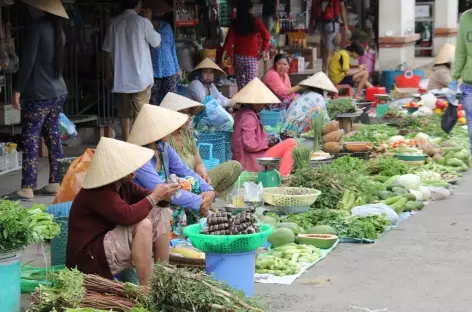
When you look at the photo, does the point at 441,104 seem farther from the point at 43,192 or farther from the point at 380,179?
the point at 43,192

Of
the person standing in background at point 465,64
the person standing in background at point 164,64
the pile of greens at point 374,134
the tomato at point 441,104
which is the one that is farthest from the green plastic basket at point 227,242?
the tomato at point 441,104

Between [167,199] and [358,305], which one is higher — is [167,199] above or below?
above

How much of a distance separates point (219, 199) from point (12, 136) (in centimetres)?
292

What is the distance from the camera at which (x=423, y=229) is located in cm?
806

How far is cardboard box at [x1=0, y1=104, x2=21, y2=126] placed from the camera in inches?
423

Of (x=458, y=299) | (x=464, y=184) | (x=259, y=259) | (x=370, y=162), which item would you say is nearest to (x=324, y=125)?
(x=370, y=162)

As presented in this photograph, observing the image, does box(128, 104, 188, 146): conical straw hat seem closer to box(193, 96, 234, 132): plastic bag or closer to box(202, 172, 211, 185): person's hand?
box(202, 172, 211, 185): person's hand

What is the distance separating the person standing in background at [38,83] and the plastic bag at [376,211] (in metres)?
2.83

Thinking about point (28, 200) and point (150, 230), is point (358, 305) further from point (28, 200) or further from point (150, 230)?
point (28, 200)

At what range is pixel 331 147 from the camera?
1070 cm

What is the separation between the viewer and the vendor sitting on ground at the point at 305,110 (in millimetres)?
10750

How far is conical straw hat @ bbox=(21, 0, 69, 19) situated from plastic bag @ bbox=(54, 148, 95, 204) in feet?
7.73

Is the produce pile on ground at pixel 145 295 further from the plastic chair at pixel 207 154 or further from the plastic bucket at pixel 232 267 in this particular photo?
the plastic chair at pixel 207 154

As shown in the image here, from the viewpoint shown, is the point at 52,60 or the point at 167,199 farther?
the point at 52,60
